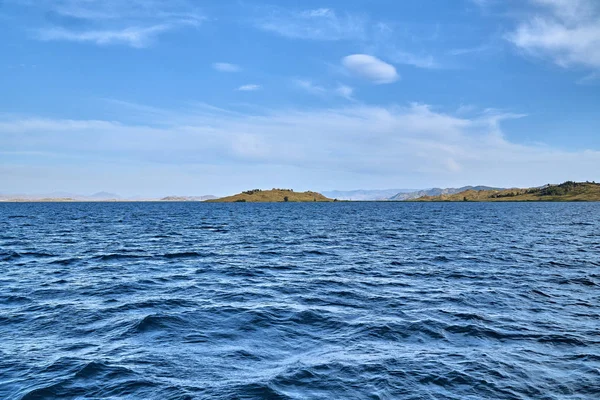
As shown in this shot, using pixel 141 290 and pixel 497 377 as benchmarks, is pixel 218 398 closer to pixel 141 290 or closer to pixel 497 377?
pixel 497 377

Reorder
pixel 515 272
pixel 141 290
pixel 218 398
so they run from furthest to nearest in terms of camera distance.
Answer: pixel 515 272, pixel 141 290, pixel 218 398

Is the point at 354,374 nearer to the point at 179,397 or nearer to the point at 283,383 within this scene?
the point at 283,383

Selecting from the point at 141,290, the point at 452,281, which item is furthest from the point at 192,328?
the point at 452,281

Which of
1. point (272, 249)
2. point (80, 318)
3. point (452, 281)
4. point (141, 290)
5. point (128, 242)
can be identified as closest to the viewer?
point (80, 318)

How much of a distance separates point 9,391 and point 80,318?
27.5 ft

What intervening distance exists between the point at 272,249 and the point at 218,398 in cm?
3836

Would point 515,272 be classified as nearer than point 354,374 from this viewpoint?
No

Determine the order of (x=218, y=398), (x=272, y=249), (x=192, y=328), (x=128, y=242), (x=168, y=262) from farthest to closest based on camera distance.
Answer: (x=128, y=242) < (x=272, y=249) < (x=168, y=262) < (x=192, y=328) < (x=218, y=398)

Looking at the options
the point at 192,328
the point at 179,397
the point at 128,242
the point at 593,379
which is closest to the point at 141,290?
the point at 192,328

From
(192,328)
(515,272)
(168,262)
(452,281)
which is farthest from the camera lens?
(168,262)

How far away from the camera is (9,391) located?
1311cm

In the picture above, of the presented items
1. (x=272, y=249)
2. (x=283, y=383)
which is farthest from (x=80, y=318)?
(x=272, y=249)

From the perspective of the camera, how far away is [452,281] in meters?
31.0

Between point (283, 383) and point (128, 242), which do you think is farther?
point (128, 242)
